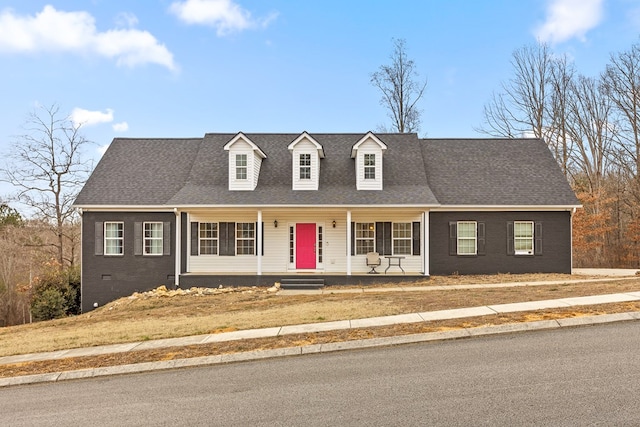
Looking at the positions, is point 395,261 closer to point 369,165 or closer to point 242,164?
point 369,165

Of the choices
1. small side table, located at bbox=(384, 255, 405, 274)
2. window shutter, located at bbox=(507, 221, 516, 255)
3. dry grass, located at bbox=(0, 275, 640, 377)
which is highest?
window shutter, located at bbox=(507, 221, 516, 255)

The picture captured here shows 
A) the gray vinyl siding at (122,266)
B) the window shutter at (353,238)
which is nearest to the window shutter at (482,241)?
the window shutter at (353,238)

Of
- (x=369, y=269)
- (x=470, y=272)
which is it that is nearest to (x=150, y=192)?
(x=369, y=269)

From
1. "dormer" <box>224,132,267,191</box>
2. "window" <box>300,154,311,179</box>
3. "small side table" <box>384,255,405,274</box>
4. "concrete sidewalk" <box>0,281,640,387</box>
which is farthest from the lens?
"window" <box>300,154,311,179</box>

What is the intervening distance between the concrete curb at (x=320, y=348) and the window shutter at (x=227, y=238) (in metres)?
11.8

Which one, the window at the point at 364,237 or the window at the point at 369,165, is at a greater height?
the window at the point at 369,165

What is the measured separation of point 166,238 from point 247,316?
29.9 ft

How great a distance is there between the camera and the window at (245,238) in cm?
1944

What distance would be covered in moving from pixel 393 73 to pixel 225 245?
72.2 ft

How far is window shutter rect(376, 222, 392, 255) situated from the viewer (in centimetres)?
1920

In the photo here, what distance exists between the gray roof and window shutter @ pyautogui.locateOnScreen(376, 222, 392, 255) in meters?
1.34

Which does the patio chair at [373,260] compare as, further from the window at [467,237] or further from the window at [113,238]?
the window at [113,238]

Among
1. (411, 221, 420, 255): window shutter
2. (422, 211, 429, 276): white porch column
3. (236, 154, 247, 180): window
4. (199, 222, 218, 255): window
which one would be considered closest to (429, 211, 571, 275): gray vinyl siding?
(411, 221, 420, 255): window shutter

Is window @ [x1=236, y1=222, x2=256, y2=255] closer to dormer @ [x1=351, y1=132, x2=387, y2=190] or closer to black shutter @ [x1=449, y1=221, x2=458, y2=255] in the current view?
dormer @ [x1=351, y1=132, x2=387, y2=190]
